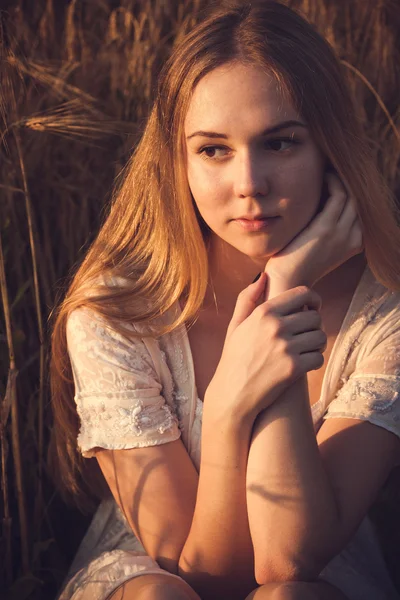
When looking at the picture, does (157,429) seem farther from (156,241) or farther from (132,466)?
(156,241)

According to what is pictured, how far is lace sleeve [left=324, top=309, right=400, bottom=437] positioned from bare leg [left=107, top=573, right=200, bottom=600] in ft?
1.68

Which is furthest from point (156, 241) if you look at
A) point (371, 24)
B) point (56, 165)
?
point (371, 24)

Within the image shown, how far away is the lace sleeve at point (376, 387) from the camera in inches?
69.8

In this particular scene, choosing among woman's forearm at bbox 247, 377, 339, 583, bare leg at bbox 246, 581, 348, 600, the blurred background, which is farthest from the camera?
the blurred background

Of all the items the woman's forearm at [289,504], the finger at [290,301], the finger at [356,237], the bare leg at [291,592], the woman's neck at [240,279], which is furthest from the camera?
the woman's neck at [240,279]

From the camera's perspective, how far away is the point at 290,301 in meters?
1.74

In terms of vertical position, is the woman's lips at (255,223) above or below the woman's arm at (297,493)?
above

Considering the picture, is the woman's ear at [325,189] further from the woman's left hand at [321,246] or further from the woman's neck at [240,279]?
the woman's neck at [240,279]

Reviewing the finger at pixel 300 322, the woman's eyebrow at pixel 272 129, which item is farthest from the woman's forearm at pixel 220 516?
the woman's eyebrow at pixel 272 129

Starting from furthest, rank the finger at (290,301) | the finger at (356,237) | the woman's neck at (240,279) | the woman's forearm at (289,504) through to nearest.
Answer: the woman's neck at (240,279), the finger at (356,237), the finger at (290,301), the woman's forearm at (289,504)

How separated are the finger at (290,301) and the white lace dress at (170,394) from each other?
0.24 m

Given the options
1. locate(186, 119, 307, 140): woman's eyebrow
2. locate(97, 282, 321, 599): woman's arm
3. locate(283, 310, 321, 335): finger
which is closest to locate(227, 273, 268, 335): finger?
locate(97, 282, 321, 599): woman's arm

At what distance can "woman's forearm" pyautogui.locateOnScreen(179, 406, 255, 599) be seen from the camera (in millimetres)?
1672

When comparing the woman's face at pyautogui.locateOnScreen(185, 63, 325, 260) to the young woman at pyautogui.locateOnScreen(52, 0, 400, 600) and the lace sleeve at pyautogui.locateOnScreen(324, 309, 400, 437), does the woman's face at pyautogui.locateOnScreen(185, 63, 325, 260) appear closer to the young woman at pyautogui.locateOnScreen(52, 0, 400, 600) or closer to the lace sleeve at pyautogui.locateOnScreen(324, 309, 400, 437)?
the young woman at pyautogui.locateOnScreen(52, 0, 400, 600)
